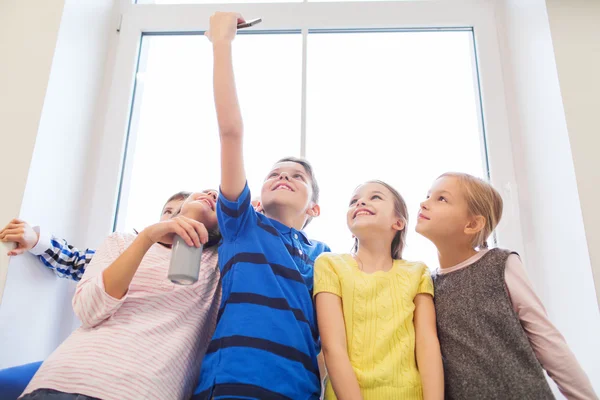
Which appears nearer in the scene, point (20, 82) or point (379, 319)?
point (379, 319)

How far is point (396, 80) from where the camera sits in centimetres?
176

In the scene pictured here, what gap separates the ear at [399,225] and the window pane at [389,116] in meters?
0.31

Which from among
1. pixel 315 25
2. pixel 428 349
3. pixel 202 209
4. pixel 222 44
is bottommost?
Answer: pixel 428 349

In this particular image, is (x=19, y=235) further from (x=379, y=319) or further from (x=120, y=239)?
(x=379, y=319)

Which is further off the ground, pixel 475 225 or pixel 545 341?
pixel 475 225

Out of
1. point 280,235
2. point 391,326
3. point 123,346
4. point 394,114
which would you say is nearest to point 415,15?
point 394,114

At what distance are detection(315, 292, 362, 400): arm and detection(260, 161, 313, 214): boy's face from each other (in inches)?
10.5

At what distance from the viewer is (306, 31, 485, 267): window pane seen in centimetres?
160

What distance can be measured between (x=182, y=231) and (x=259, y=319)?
0.26 meters

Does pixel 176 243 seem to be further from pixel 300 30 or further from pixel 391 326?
pixel 300 30

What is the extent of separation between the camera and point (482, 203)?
1184 millimetres

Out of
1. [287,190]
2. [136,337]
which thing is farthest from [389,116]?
[136,337]

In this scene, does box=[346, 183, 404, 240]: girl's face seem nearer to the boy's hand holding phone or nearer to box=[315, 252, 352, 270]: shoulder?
box=[315, 252, 352, 270]: shoulder

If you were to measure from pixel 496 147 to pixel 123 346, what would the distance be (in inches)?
52.1
